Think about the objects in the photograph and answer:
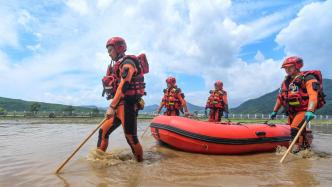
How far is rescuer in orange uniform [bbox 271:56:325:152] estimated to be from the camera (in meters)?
6.46

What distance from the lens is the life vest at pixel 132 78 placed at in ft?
17.9

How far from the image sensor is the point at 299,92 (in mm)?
6695

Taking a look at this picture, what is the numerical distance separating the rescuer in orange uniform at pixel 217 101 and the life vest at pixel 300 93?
4.43 metres

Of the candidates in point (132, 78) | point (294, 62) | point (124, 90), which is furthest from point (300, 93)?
point (124, 90)

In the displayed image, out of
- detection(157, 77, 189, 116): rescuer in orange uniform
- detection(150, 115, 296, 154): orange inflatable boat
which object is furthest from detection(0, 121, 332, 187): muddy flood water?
detection(157, 77, 189, 116): rescuer in orange uniform

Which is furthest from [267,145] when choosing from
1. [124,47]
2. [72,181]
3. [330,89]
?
[330,89]

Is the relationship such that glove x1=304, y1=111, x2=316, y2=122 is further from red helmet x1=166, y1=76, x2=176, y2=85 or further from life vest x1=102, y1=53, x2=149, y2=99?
red helmet x1=166, y1=76, x2=176, y2=85

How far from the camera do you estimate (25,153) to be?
21.2 ft

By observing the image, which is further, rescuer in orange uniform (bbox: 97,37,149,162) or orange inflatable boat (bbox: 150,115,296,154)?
orange inflatable boat (bbox: 150,115,296,154)

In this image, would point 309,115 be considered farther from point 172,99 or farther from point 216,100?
point 216,100

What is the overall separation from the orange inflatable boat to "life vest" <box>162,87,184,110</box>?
9.64 feet

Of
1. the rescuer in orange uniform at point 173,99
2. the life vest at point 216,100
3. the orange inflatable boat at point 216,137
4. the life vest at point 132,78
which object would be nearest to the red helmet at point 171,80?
the rescuer in orange uniform at point 173,99

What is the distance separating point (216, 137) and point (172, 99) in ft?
13.0

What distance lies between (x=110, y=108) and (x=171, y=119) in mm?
2321
